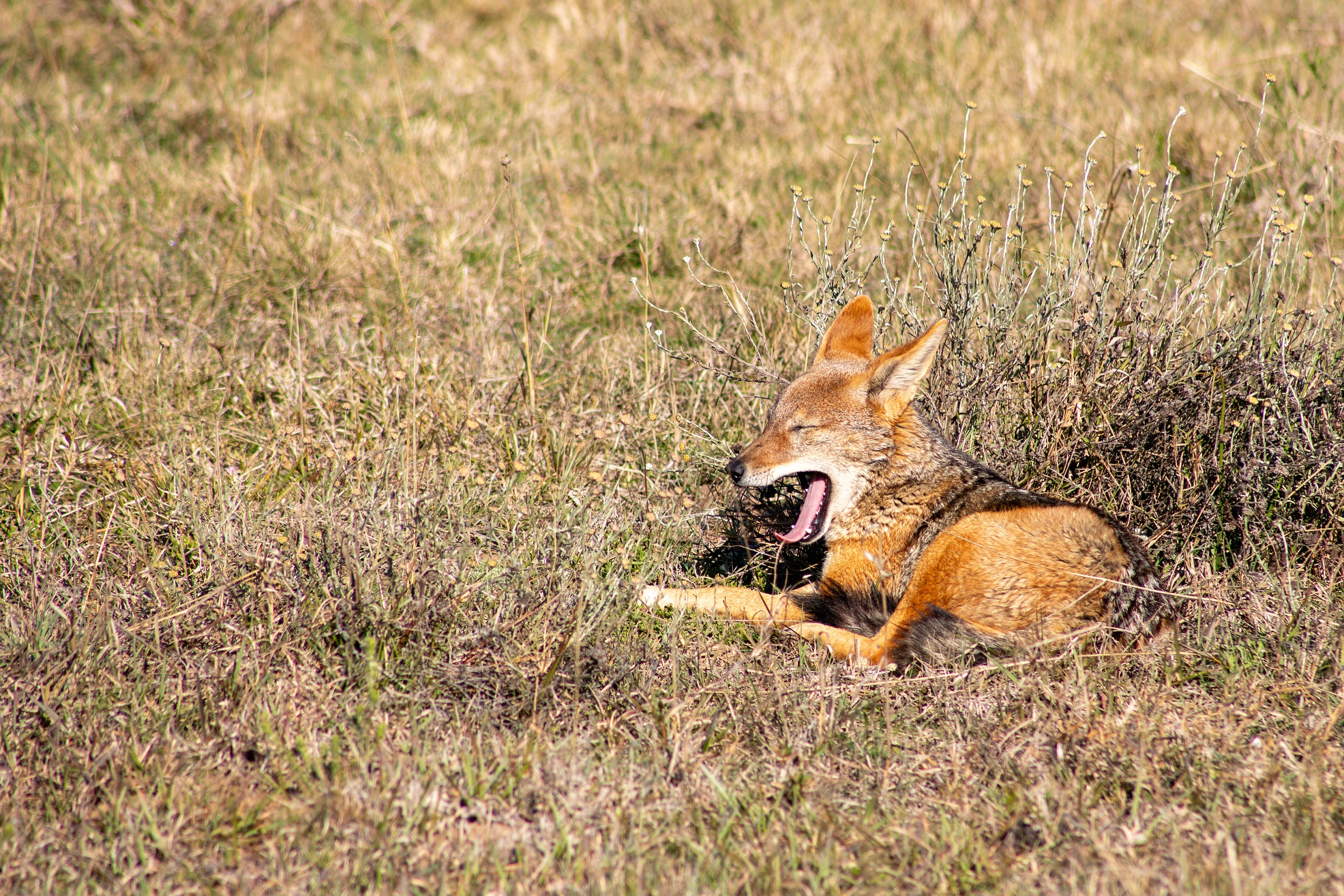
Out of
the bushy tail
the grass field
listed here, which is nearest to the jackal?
the bushy tail

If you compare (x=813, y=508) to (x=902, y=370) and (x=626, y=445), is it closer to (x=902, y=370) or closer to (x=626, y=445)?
(x=902, y=370)

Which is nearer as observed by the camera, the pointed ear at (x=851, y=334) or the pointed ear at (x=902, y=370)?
the pointed ear at (x=902, y=370)

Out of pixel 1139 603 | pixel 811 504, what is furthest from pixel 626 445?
pixel 1139 603

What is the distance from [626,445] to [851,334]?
47.6 inches

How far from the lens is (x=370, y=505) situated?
3.90 m

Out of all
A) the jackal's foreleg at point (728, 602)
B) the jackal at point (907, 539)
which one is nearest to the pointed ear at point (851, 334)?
the jackal at point (907, 539)

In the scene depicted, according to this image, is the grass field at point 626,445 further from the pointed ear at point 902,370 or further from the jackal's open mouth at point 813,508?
the pointed ear at point 902,370

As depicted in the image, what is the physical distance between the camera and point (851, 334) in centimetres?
462

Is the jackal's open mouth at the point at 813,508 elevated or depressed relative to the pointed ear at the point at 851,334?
depressed

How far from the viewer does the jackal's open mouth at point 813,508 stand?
14.1ft

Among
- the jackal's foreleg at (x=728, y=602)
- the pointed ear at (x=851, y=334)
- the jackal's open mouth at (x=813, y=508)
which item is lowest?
the jackal's foreleg at (x=728, y=602)

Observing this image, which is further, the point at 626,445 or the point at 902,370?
the point at 626,445

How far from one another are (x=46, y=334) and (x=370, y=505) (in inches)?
113

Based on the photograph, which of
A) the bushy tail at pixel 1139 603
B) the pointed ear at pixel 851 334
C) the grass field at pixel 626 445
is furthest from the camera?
the pointed ear at pixel 851 334
